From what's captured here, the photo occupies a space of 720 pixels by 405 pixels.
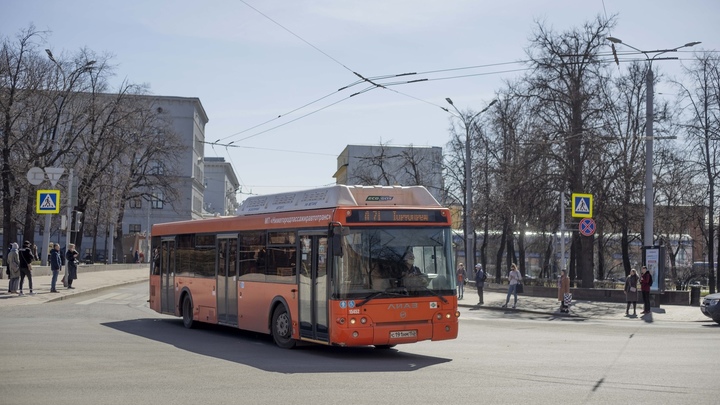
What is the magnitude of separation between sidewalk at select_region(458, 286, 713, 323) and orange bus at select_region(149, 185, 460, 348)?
15.1 metres

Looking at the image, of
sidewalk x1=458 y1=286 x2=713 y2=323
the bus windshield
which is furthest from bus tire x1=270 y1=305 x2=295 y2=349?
sidewalk x1=458 y1=286 x2=713 y2=323

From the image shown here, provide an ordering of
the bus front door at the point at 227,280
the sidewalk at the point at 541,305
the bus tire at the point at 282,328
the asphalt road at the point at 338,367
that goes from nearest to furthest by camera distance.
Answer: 1. the asphalt road at the point at 338,367
2. the bus tire at the point at 282,328
3. the bus front door at the point at 227,280
4. the sidewalk at the point at 541,305

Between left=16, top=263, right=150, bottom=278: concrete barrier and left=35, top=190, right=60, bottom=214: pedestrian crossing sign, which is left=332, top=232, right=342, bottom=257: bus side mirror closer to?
left=35, top=190, right=60, bottom=214: pedestrian crossing sign

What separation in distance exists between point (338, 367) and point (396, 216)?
2953mm

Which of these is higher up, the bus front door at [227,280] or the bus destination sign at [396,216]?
the bus destination sign at [396,216]

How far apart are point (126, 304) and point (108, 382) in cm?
1794

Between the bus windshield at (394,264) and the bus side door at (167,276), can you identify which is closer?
the bus windshield at (394,264)

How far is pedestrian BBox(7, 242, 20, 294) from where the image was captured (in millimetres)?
26938

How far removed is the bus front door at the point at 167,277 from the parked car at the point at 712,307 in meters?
15.7

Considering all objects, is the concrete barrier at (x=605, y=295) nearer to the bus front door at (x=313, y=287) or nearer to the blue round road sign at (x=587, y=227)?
the blue round road sign at (x=587, y=227)

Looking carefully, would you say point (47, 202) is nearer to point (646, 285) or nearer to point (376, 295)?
point (376, 295)

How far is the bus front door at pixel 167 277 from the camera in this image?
2164 centimetres

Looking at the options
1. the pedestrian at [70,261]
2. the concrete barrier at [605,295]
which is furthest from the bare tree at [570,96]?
the pedestrian at [70,261]

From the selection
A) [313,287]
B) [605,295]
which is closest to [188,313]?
[313,287]
